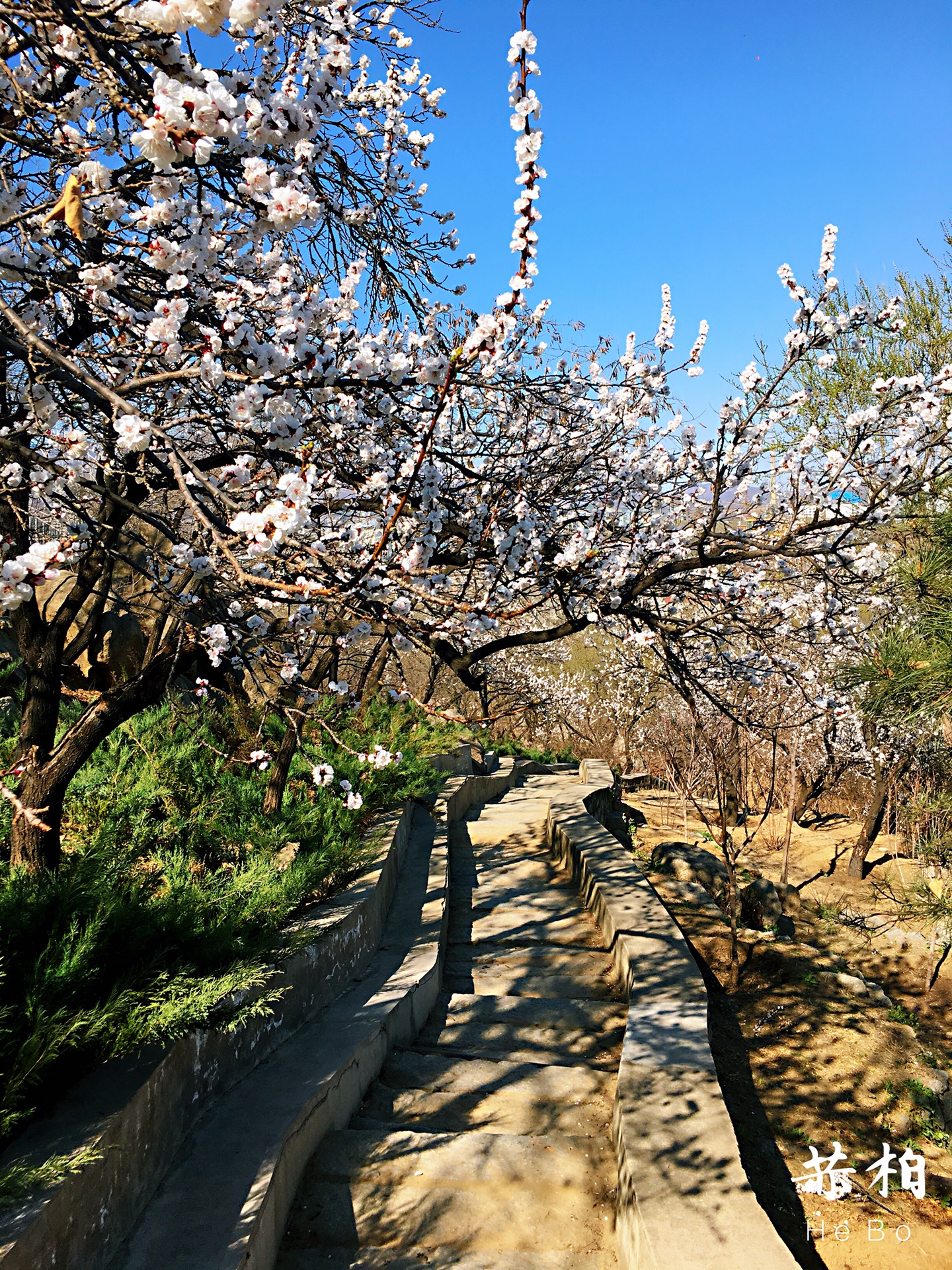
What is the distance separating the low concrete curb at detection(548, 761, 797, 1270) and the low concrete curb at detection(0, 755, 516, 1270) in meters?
1.42

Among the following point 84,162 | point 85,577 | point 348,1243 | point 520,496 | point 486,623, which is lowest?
point 348,1243

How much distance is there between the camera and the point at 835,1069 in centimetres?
514

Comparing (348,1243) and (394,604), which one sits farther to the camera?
(394,604)

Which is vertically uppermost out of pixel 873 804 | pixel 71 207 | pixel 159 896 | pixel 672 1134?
pixel 71 207

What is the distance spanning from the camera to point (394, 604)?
163 inches

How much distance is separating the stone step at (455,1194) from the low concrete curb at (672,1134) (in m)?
0.18

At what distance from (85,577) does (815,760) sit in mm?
13041

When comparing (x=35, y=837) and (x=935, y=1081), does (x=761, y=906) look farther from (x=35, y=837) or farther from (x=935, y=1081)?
(x=35, y=837)

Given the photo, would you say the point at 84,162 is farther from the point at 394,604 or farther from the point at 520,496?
the point at 520,496

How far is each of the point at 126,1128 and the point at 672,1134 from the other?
7.13ft

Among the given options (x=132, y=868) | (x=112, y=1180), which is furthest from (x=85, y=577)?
(x=112, y=1180)

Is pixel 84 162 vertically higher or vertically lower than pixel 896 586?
higher

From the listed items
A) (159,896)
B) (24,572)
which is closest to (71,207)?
(24,572)

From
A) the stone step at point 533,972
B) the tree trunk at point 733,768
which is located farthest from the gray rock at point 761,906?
the stone step at point 533,972
